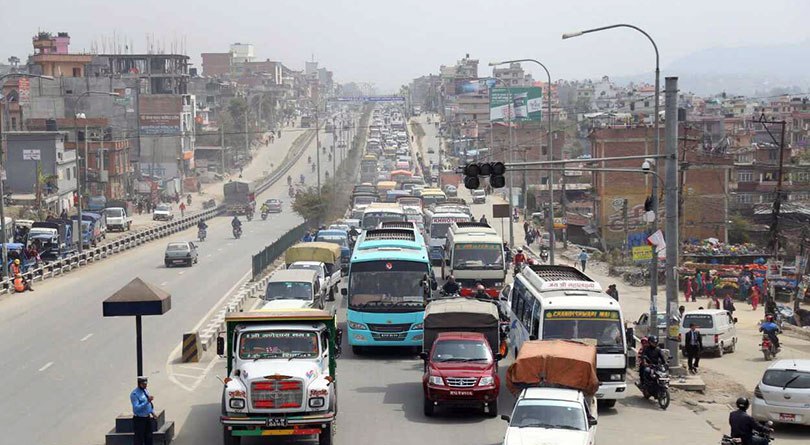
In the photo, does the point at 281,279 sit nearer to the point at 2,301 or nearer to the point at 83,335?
the point at 83,335

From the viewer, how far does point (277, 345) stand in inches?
795

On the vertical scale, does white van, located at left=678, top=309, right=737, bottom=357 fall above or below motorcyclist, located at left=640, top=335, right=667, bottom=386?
below

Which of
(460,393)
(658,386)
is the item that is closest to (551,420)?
(460,393)

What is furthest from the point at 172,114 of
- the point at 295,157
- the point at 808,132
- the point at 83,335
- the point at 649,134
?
the point at 83,335

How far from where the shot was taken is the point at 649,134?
83875mm

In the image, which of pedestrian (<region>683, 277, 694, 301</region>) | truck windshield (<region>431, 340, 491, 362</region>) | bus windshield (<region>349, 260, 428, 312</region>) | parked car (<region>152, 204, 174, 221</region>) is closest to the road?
bus windshield (<region>349, 260, 428, 312</region>)

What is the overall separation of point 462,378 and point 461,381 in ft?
0.20

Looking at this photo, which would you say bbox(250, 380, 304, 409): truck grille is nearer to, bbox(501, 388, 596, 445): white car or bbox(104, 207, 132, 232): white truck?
bbox(501, 388, 596, 445): white car

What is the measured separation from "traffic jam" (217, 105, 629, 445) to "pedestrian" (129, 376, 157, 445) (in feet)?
4.18

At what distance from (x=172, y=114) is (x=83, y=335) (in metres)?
107

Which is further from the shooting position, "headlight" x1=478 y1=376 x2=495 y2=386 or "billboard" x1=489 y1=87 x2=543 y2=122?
"billboard" x1=489 y1=87 x2=543 y2=122

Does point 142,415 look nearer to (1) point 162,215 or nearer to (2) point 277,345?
(2) point 277,345

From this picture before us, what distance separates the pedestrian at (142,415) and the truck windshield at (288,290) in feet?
49.7

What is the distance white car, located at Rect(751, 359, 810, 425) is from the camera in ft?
70.2
